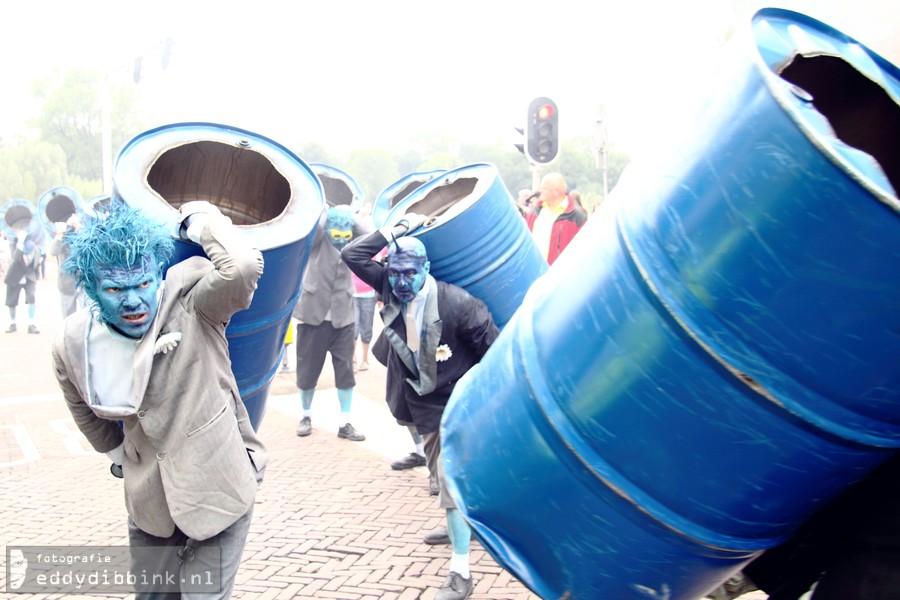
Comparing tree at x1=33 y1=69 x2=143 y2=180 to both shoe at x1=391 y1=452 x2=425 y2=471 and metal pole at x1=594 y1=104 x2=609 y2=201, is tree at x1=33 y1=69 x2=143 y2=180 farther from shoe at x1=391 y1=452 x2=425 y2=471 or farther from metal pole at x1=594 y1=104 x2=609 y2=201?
shoe at x1=391 y1=452 x2=425 y2=471

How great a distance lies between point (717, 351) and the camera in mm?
1627

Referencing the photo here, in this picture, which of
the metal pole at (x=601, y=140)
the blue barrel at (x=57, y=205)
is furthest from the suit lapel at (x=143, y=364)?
the blue barrel at (x=57, y=205)

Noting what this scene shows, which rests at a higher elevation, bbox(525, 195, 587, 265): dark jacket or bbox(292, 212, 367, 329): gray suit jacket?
bbox(525, 195, 587, 265): dark jacket

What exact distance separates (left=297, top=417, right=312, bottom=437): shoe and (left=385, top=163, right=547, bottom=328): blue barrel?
9.33 ft

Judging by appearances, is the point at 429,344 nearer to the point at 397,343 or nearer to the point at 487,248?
the point at 397,343

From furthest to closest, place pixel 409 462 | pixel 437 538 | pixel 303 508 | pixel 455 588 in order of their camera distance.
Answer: pixel 409 462, pixel 303 508, pixel 437 538, pixel 455 588

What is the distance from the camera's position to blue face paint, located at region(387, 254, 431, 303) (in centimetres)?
374

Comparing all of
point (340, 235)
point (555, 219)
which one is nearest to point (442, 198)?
point (340, 235)

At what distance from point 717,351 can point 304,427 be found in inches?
209

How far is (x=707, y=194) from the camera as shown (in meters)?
1.64

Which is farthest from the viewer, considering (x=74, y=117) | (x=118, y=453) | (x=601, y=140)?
(x=74, y=117)

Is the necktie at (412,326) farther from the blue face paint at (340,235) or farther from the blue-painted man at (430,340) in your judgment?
the blue face paint at (340,235)

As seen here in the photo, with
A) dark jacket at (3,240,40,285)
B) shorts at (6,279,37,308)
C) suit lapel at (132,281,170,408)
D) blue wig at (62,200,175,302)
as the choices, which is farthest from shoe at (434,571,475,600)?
shorts at (6,279,37,308)

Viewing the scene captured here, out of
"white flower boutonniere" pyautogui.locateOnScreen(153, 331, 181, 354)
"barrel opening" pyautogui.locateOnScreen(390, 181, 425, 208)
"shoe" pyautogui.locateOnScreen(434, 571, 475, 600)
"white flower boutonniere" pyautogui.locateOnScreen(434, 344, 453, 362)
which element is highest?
"white flower boutonniere" pyautogui.locateOnScreen(153, 331, 181, 354)
